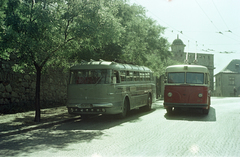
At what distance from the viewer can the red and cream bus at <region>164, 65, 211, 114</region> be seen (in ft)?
47.0

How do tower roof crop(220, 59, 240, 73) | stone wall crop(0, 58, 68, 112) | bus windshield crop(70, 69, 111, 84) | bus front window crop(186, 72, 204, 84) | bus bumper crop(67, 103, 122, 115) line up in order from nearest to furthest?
1. bus bumper crop(67, 103, 122, 115)
2. bus windshield crop(70, 69, 111, 84)
3. bus front window crop(186, 72, 204, 84)
4. stone wall crop(0, 58, 68, 112)
5. tower roof crop(220, 59, 240, 73)

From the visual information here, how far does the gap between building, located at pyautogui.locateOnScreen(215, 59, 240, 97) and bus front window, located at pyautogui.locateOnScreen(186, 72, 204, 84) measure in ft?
232

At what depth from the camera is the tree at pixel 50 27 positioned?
33.7 feet

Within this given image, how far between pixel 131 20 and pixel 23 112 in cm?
1030

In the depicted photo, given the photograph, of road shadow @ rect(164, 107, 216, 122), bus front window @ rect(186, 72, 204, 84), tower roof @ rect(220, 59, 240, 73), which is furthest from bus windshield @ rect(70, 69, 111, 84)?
tower roof @ rect(220, 59, 240, 73)

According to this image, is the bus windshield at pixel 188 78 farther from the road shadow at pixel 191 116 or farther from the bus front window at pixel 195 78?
the road shadow at pixel 191 116

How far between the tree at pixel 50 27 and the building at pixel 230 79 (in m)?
74.3

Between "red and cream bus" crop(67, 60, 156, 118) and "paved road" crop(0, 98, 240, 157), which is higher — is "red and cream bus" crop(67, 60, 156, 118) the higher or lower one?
the higher one

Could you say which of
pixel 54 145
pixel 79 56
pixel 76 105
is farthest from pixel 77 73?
pixel 54 145

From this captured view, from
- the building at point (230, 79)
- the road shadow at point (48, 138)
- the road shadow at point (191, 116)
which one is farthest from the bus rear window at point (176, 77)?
the building at point (230, 79)

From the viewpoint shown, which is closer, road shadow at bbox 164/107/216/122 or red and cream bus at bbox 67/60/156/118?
red and cream bus at bbox 67/60/156/118

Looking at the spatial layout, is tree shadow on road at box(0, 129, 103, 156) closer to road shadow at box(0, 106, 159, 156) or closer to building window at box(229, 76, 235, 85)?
road shadow at box(0, 106, 159, 156)

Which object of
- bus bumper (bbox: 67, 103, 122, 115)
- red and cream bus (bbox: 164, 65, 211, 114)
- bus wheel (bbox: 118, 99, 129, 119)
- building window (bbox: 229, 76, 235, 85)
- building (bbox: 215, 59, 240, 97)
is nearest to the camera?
bus bumper (bbox: 67, 103, 122, 115)

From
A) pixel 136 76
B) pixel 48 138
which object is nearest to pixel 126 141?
pixel 48 138
